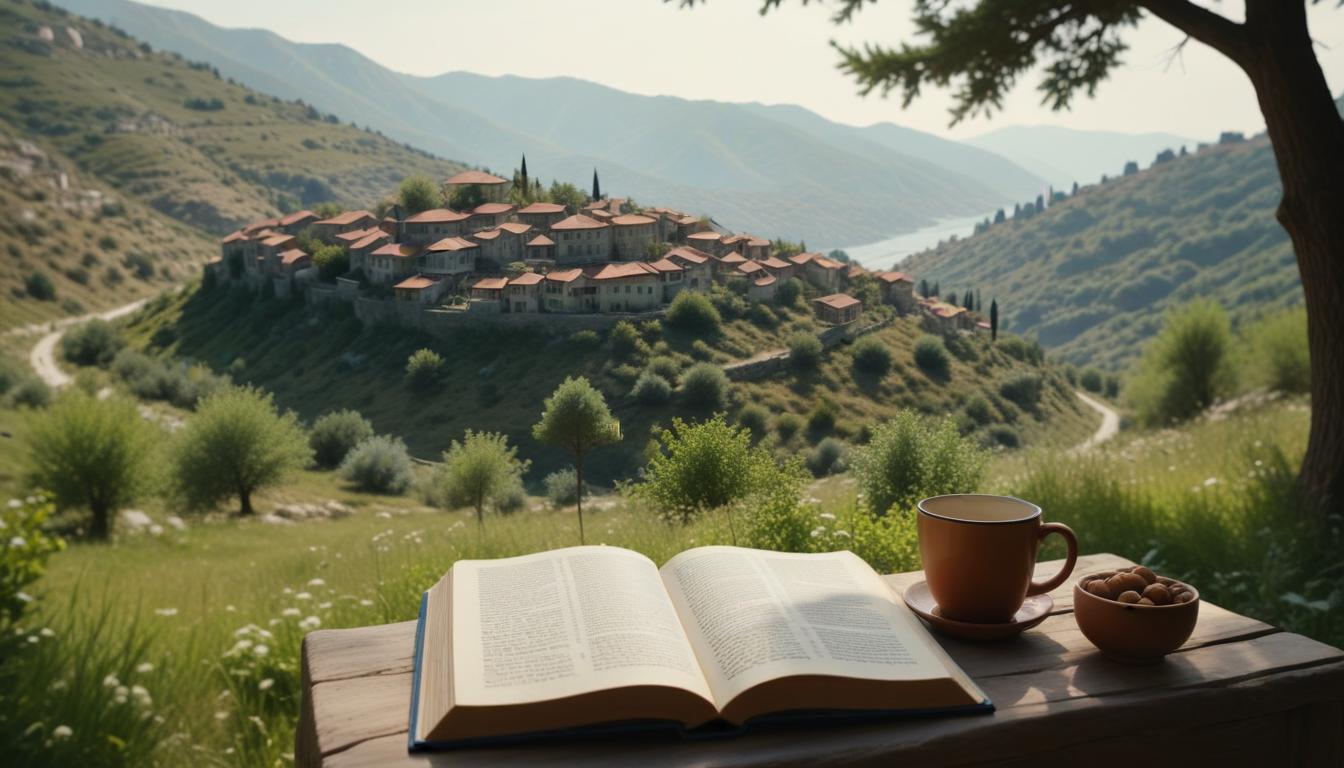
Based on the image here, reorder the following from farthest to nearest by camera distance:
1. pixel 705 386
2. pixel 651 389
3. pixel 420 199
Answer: pixel 420 199 < pixel 705 386 < pixel 651 389

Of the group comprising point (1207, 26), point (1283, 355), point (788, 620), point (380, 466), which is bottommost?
point (380, 466)

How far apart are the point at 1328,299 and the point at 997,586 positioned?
4.75m

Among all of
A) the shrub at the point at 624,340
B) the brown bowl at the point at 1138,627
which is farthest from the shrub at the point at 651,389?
the brown bowl at the point at 1138,627

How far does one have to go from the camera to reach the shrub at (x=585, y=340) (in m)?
7.71

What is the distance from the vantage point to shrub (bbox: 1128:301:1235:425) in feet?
50.4

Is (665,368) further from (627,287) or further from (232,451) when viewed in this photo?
(232,451)

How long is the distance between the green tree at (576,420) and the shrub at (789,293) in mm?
4922

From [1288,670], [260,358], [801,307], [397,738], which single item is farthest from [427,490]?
[1288,670]

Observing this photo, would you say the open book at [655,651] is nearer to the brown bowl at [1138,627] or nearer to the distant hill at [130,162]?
the brown bowl at [1138,627]

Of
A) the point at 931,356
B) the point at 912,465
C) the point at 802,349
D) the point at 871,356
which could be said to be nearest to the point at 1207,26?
the point at 912,465

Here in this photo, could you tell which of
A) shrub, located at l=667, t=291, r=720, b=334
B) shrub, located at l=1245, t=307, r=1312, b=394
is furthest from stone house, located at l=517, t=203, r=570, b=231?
shrub, located at l=1245, t=307, r=1312, b=394

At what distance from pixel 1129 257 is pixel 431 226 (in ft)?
436

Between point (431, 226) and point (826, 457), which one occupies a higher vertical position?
point (431, 226)

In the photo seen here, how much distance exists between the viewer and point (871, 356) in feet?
37.5
